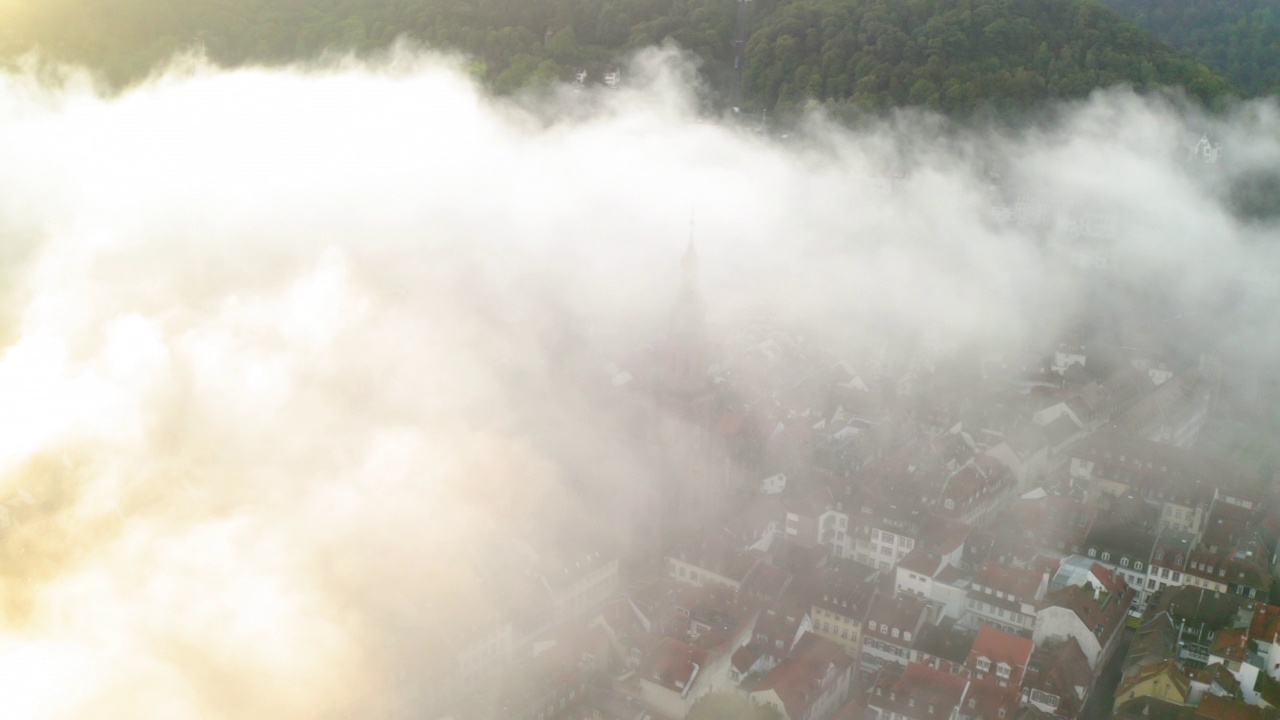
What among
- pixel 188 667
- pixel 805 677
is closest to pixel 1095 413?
pixel 805 677

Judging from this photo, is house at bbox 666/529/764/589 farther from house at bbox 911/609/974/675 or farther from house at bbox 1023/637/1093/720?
house at bbox 1023/637/1093/720

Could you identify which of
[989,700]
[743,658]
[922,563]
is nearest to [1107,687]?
[989,700]

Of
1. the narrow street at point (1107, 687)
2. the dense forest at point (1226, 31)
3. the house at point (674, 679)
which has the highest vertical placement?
the dense forest at point (1226, 31)

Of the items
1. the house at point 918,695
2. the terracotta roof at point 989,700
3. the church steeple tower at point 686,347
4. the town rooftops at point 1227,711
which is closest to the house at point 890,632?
the house at point 918,695

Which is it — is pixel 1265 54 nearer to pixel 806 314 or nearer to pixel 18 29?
pixel 806 314

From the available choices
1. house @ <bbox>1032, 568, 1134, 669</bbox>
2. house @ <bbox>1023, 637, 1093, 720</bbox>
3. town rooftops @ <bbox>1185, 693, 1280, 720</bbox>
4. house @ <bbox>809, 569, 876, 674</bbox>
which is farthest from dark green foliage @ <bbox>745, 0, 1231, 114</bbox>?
town rooftops @ <bbox>1185, 693, 1280, 720</bbox>

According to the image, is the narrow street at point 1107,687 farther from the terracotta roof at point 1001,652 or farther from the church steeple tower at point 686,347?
the church steeple tower at point 686,347
